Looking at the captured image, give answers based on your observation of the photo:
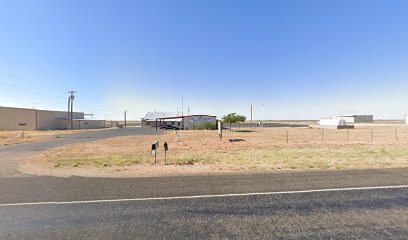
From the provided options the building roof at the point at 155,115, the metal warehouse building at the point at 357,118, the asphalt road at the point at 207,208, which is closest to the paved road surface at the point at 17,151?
the asphalt road at the point at 207,208

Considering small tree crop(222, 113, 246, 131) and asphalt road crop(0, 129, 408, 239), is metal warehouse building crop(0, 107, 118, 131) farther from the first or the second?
asphalt road crop(0, 129, 408, 239)

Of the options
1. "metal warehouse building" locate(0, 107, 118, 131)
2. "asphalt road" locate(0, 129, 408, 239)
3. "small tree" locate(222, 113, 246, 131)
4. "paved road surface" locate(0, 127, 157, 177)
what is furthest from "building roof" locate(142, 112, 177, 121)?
"asphalt road" locate(0, 129, 408, 239)

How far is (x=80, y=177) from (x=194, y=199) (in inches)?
196

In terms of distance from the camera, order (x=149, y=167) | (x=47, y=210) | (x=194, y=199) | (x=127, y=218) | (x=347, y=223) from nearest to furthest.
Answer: (x=347, y=223) → (x=127, y=218) → (x=47, y=210) → (x=194, y=199) → (x=149, y=167)

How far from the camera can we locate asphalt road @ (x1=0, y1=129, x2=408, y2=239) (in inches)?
156

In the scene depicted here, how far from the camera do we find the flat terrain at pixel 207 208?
3.97 metres

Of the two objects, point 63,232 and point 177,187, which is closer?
point 63,232

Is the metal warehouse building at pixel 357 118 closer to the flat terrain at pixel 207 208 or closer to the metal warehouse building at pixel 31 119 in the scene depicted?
the metal warehouse building at pixel 31 119

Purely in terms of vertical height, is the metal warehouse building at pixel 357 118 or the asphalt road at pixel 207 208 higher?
the metal warehouse building at pixel 357 118

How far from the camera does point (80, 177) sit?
838 centimetres

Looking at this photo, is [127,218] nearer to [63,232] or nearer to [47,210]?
[63,232]

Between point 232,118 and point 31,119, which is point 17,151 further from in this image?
point 31,119

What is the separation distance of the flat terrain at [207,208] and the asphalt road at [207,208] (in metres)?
0.02

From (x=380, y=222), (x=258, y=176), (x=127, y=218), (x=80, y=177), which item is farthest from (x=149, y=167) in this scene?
(x=380, y=222)
